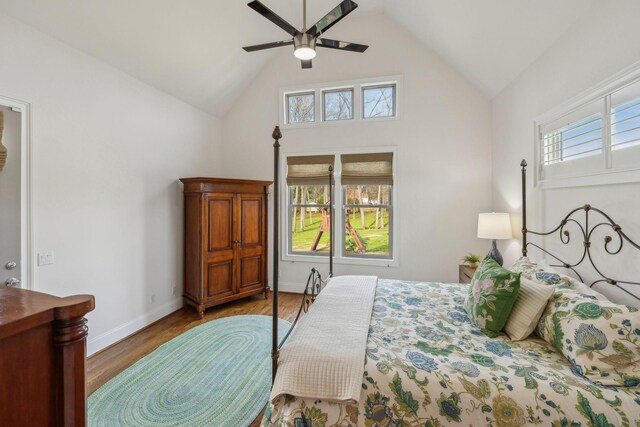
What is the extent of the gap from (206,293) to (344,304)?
7.42 ft

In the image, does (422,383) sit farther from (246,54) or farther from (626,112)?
(246,54)

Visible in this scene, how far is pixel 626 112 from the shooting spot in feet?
5.80

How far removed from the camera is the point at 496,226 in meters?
3.18

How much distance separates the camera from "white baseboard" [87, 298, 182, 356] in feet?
9.28

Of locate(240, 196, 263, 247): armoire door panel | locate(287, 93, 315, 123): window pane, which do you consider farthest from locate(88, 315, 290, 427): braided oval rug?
locate(287, 93, 315, 123): window pane

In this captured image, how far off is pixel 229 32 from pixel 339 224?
2.92 metres

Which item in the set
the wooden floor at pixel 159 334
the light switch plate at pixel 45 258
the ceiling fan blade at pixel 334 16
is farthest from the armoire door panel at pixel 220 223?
the ceiling fan blade at pixel 334 16

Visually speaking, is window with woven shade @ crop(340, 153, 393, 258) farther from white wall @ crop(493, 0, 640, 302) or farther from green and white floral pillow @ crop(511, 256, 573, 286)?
green and white floral pillow @ crop(511, 256, 573, 286)

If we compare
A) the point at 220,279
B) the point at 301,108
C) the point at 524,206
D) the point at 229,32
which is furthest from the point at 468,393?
the point at 301,108

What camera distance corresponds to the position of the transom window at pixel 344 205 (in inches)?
170

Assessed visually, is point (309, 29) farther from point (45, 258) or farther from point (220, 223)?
point (45, 258)

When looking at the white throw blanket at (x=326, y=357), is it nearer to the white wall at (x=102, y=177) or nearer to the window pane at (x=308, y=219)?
the white wall at (x=102, y=177)

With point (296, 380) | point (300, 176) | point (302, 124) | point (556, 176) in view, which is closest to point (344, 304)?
point (296, 380)

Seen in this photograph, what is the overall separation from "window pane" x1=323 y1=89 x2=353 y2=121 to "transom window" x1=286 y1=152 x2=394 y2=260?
0.63 m
